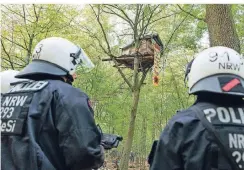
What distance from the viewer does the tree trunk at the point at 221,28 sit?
16.2 ft

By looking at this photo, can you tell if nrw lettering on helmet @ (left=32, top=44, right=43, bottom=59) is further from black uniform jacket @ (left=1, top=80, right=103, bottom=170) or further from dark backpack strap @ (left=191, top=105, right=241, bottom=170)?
dark backpack strap @ (left=191, top=105, right=241, bottom=170)

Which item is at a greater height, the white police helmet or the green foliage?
the green foliage

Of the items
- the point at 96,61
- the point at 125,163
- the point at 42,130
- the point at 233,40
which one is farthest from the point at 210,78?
the point at 96,61

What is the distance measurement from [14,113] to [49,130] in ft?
0.78

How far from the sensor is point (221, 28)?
5031 mm

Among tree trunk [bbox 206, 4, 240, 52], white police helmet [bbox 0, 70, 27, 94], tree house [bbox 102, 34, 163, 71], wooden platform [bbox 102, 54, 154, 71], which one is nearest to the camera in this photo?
white police helmet [bbox 0, 70, 27, 94]

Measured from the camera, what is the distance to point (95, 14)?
10.1 meters

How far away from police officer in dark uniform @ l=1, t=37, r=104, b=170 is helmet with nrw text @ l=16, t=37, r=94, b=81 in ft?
0.37

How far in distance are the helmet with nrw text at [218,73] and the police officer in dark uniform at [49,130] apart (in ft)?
2.06

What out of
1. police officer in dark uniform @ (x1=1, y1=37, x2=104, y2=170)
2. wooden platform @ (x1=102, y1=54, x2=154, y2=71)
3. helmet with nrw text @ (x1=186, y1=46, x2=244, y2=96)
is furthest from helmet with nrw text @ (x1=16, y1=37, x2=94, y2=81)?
wooden platform @ (x1=102, y1=54, x2=154, y2=71)

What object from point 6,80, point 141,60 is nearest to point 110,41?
point 141,60

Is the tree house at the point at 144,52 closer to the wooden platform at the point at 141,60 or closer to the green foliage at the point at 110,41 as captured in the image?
the wooden platform at the point at 141,60

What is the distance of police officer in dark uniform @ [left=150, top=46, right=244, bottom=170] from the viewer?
163cm

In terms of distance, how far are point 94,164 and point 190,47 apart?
8.49 metres
